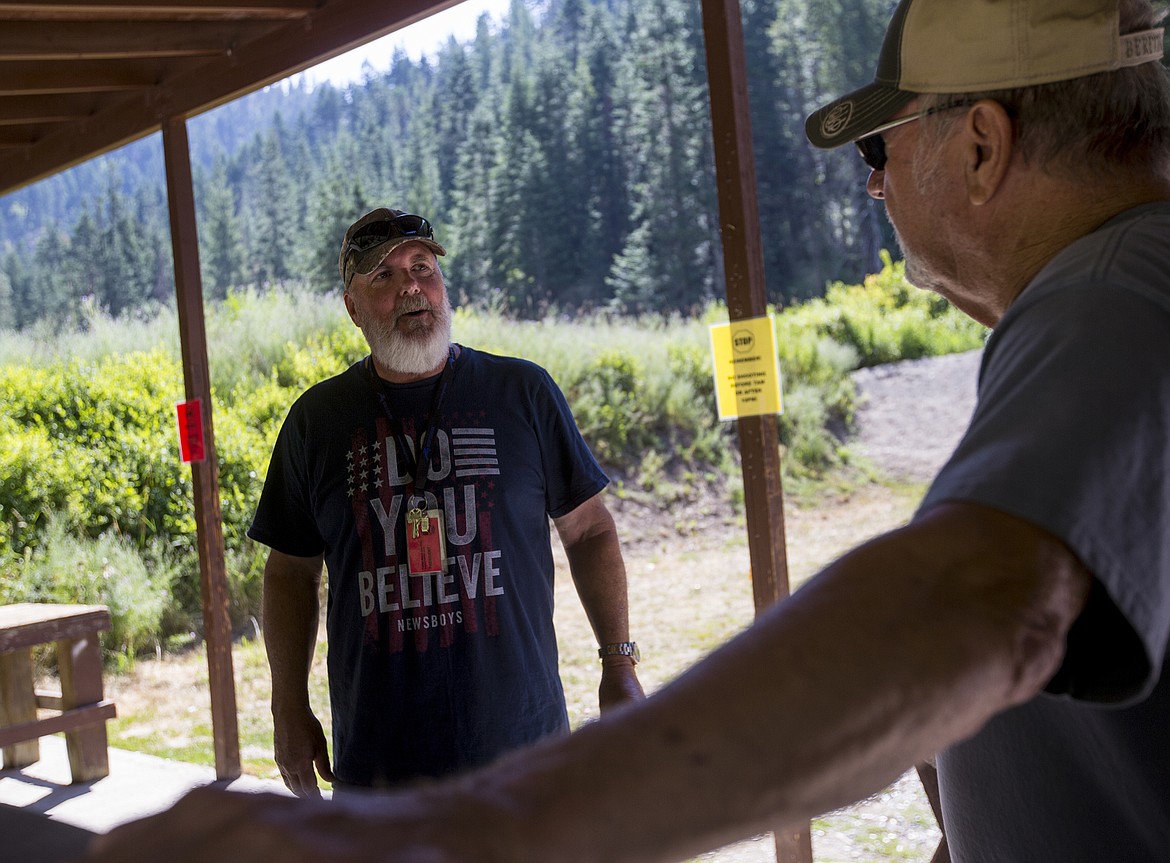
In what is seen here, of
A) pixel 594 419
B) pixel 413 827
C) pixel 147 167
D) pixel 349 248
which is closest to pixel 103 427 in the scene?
pixel 594 419

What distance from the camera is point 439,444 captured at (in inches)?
86.3

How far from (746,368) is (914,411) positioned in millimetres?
10227

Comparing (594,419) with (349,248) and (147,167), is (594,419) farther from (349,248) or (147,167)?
(147,167)

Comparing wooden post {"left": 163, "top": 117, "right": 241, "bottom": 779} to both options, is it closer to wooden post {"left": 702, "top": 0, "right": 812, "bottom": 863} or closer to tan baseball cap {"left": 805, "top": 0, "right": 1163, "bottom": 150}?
wooden post {"left": 702, "top": 0, "right": 812, "bottom": 863}

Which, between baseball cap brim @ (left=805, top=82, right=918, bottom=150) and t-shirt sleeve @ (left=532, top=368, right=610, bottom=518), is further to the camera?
t-shirt sleeve @ (left=532, top=368, right=610, bottom=518)

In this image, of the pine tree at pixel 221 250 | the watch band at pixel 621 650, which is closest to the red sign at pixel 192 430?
the watch band at pixel 621 650

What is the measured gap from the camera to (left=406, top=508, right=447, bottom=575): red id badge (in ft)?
6.97

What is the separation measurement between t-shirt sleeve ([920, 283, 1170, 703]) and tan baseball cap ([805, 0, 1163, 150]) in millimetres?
239

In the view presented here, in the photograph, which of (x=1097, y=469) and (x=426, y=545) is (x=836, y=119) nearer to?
(x=1097, y=469)

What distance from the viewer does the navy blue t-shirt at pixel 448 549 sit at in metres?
2.07

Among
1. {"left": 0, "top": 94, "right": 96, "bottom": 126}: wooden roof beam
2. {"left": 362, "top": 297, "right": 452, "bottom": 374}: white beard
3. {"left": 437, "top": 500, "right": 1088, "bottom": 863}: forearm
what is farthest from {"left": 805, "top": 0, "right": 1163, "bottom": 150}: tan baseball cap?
{"left": 0, "top": 94, "right": 96, "bottom": 126}: wooden roof beam

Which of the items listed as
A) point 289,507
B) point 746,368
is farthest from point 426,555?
point 746,368

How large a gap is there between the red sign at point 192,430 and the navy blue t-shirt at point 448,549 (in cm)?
239

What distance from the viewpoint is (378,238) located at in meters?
2.49
